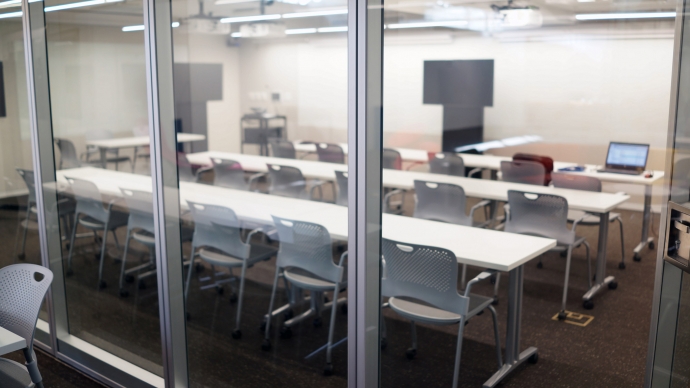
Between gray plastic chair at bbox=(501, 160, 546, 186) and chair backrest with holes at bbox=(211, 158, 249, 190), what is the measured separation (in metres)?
3.11

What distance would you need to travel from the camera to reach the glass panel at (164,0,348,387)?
2.88 meters

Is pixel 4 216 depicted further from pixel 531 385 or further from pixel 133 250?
pixel 531 385

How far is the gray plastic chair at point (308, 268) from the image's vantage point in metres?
2.79

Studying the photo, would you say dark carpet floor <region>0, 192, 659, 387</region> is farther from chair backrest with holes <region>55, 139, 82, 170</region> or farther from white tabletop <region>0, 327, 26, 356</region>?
white tabletop <region>0, 327, 26, 356</region>

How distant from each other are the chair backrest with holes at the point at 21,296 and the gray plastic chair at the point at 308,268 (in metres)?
1.09

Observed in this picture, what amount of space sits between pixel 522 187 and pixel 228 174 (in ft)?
8.93

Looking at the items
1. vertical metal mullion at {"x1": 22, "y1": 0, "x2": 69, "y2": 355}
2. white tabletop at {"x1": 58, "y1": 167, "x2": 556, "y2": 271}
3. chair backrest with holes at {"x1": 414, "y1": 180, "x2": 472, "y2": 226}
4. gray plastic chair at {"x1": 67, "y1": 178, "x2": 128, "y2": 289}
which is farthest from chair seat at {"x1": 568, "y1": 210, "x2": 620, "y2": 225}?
vertical metal mullion at {"x1": 22, "y1": 0, "x2": 69, "y2": 355}

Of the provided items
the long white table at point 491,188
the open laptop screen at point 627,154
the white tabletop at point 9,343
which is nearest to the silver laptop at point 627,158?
the open laptop screen at point 627,154

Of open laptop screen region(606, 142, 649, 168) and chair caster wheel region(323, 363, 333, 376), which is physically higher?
open laptop screen region(606, 142, 649, 168)

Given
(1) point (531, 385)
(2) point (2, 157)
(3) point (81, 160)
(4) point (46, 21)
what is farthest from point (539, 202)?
(2) point (2, 157)

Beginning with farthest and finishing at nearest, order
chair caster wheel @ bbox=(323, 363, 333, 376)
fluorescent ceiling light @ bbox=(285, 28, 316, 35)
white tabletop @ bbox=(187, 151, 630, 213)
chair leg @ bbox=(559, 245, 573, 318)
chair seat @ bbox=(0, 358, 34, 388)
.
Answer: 1. chair leg @ bbox=(559, 245, 573, 318)
2. white tabletop @ bbox=(187, 151, 630, 213)
3. fluorescent ceiling light @ bbox=(285, 28, 316, 35)
4. chair caster wheel @ bbox=(323, 363, 333, 376)
5. chair seat @ bbox=(0, 358, 34, 388)

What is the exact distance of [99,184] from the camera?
3.86 m

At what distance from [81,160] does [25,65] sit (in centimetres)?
69

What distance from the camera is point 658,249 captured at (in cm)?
185
